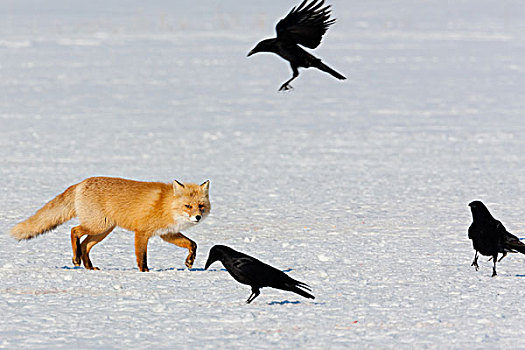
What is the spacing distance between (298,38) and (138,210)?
1668mm

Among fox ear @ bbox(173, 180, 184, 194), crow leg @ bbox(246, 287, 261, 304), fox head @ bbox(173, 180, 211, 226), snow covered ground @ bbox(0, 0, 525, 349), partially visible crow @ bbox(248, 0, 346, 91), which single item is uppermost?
partially visible crow @ bbox(248, 0, 346, 91)

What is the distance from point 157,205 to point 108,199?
350mm

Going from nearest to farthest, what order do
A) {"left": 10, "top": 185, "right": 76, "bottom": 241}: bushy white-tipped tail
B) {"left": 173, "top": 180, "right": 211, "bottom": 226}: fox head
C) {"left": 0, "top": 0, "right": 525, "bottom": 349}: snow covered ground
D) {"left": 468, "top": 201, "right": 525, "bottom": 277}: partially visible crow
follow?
1. {"left": 0, "top": 0, "right": 525, "bottom": 349}: snow covered ground
2. {"left": 468, "top": 201, "right": 525, "bottom": 277}: partially visible crow
3. {"left": 173, "top": 180, "right": 211, "bottom": 226}: fox head
4. {"left": 10, "top": 185, "right": 76, "bottom": 241}: bushy white-tipped tail

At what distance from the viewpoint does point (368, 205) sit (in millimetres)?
9273

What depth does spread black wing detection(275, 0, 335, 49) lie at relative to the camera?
5.89 m

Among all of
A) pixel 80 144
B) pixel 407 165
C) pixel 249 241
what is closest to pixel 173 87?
pixel 80 144

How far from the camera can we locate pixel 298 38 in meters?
5.93

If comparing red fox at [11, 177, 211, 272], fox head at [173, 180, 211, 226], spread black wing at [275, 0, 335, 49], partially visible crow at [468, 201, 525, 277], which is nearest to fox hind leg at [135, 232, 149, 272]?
red fox at [11, 177, 211, 272]

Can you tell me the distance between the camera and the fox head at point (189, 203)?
640 cm

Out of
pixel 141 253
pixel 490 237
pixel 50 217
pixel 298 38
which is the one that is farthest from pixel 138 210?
pixel 490 237

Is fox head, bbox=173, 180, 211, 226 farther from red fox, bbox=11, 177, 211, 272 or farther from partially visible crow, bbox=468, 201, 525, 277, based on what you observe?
partially visible crow, bbox=468, 201, 525, 277

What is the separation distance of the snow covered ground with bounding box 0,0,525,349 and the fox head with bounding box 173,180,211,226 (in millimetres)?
386

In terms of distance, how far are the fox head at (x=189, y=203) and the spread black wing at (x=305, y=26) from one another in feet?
4.06

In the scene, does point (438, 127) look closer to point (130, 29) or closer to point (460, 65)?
point (460, 65)
